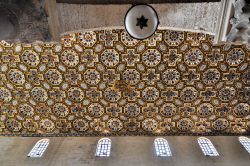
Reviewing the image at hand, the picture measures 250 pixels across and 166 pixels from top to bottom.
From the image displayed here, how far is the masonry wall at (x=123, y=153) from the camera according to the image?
28.5 feet

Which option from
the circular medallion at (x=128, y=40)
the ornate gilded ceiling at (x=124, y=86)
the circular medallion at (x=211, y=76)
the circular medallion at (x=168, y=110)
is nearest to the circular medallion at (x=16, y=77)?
the ornate gilded ceiling at (x=124, y=86)

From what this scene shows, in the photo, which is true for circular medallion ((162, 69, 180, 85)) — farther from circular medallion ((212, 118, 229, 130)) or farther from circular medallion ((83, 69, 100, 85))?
circular medallion ((83, 69, 100, 85))

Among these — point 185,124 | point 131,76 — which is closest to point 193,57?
point 131,76

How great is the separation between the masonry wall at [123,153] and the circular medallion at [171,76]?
2069 mm

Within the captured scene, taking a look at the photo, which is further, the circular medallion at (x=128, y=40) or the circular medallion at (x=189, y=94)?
the circular medallion at (x=189, y=94)

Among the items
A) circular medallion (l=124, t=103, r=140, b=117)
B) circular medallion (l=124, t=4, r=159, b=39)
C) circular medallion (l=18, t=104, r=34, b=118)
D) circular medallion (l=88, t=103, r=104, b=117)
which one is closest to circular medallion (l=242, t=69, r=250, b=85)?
circular medallion (l=124, t=103, r=140, b=117)

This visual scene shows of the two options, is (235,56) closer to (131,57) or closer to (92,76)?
(131,57)

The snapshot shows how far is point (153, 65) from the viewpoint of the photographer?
954 cm

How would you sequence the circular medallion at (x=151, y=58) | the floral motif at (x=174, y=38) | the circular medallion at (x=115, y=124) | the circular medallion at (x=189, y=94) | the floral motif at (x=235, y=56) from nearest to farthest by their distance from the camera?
the floral motif at (x=174, y=38)
the floral motif at (x=235, y=56)
the circular medallion at (x=151, y=58)
the circular medallion at (x=189, y=94)
the circular medallion at (x=115, y=124)

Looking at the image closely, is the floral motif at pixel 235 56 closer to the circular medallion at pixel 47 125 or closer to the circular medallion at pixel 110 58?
the circular medallion at pixel 110 58

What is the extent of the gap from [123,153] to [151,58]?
3.36 m

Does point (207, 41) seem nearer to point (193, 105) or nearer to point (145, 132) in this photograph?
point (193, 105)

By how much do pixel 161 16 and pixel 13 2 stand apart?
2.44m

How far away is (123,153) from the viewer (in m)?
9.12
